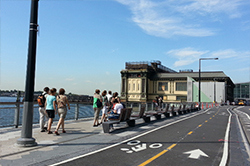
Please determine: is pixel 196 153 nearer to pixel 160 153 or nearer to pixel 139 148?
pixel 160 153

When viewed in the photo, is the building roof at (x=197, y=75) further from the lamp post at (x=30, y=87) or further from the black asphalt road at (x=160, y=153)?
the lamp post at (x=30, y=87)

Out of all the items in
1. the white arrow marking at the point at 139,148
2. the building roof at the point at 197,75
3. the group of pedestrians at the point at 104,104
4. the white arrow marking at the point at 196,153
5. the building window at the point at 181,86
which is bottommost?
the white arrow marking at the point at 196,153

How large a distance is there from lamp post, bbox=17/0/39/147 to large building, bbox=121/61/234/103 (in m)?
69.4

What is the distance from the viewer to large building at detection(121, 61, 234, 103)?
2842 inches

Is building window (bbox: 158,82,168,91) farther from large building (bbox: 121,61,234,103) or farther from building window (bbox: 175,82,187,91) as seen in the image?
building window (bbox: 175,82,187,91)

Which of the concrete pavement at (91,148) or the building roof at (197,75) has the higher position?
the building roof at (197,75)

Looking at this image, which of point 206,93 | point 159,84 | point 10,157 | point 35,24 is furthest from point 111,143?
point 159,84

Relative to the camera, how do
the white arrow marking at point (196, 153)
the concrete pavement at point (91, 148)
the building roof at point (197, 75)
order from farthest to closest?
1. the building roof at point (197, 75)
2. the white arrow marking at point (196, 153)
3. the concrete pavement at point (91, 148)

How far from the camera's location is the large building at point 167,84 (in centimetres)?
7219

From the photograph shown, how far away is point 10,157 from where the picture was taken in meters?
6.23

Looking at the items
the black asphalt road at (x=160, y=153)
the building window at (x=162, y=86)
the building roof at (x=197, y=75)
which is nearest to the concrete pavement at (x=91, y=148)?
the black asphalt road at (x=160, y=153)

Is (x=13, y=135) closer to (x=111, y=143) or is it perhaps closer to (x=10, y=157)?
(x=10, y=157)

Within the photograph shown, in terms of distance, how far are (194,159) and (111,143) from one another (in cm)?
309

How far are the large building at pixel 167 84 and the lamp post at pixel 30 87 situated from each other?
6937cm
